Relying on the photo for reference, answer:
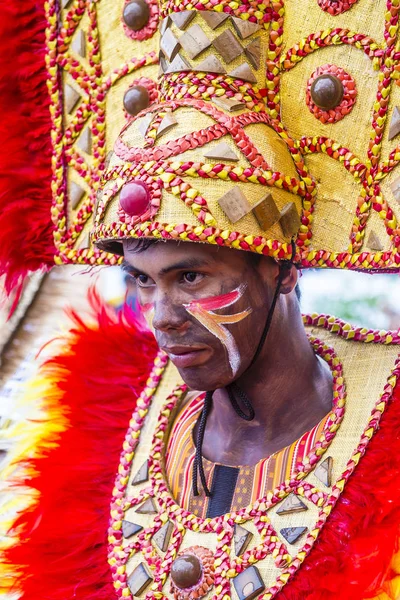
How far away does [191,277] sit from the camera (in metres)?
1.96

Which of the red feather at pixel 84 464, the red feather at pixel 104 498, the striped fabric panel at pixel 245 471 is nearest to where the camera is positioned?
the red feather at pixel 104 498

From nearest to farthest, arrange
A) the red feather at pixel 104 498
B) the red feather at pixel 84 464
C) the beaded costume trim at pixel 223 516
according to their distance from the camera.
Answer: the red feather at pixel 104 498
the beaded costume trim at pixel 223 516
the red feather at pixel 84 464

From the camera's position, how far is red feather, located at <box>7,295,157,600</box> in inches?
88.7

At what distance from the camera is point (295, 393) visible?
217 centimetres

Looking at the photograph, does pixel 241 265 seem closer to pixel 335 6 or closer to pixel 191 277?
pixel 191 277

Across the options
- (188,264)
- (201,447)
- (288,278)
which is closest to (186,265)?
(188,264)

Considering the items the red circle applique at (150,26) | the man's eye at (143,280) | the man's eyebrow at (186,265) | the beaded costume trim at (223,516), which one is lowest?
the beaded costume trim at (223,516)

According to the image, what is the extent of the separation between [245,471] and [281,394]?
0.18 metres

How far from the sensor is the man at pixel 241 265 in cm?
190

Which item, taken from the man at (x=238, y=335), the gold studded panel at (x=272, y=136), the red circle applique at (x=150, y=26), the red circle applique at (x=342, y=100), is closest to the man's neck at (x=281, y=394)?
the man at (x=238, y=335)

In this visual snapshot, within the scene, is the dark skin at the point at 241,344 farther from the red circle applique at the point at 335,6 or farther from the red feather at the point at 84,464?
the red circle applique at the point at 335,6

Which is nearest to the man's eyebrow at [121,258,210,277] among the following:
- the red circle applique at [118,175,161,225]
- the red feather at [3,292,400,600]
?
the red circle applique at [118,175,161,225]

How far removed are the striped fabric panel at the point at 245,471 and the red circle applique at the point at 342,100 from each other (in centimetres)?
63

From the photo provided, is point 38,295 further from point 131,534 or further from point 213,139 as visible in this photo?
point 213,139
